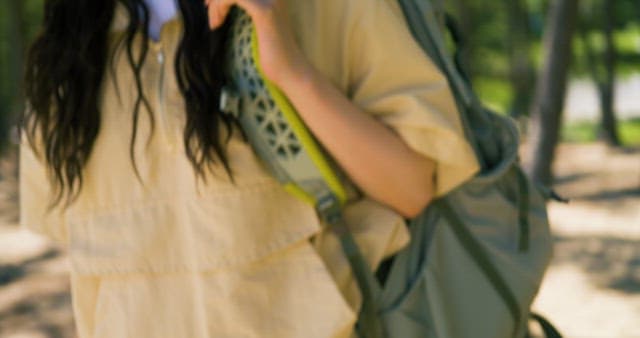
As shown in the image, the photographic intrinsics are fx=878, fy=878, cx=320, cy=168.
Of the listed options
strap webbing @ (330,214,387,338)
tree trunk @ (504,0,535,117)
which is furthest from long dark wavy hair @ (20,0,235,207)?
tree trunk @ (504,0,535,117)

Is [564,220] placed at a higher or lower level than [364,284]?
higher

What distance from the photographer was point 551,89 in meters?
3.77

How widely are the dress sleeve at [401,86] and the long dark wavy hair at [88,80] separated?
9.9 inches

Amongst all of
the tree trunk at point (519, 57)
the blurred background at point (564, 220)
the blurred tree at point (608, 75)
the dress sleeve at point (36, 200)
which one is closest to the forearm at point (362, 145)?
the blurred background at point (564, 220)

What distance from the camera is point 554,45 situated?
371 centimetres

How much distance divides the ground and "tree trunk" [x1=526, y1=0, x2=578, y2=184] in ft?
3.40

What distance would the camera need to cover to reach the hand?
1452 mm

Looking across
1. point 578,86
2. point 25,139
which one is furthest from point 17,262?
point 578,86

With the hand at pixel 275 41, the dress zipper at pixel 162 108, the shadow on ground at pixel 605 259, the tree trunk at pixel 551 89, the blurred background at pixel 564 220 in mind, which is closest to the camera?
the hand at pixel 275 41

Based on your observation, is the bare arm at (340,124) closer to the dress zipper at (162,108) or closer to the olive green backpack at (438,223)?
the olive green backpack at (438,223)

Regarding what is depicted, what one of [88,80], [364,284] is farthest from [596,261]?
[88,80]

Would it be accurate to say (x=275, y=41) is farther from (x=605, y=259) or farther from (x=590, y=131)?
(x=590, y=131)

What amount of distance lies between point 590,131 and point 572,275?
15.4m

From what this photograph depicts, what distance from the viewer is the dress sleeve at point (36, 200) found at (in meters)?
1.77
